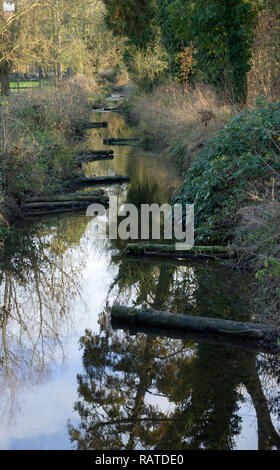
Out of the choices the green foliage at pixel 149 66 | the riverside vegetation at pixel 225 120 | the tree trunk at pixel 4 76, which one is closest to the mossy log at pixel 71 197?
the riverside vegetation at pixel 225 120

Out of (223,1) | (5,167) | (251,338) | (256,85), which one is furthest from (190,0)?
(251,338)

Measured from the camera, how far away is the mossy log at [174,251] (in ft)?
32.2

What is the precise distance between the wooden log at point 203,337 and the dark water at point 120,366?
41mm

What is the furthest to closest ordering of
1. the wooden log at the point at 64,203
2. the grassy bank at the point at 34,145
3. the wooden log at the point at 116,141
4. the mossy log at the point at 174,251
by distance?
the wooden log at the point at 116,141, the wooden log at the point at 64,203, the grassy bank at the point at 34,145, the mossy log at the point at 174,251

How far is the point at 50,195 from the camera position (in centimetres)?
1493

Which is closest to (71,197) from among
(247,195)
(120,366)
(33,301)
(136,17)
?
(247,195)

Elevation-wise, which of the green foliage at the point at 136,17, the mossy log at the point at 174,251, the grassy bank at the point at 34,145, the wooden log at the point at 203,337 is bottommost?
the wooden log at the point at 203,337

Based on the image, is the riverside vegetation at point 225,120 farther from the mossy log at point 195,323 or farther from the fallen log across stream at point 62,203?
the fallen log across stream at point 62,203

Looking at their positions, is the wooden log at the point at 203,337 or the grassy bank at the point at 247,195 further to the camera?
the grassy bank at the point at 247,195

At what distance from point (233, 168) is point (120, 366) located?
5153 mm

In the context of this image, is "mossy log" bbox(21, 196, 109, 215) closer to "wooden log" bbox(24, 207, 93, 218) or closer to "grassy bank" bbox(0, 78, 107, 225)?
"wooden log" bbox(24, 207, 93, 218)

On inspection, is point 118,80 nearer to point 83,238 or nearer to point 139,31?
point 139,31

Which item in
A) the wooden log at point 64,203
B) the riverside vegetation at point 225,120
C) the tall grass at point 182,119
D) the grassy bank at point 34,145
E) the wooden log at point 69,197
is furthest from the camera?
the tall grass at point 182,119

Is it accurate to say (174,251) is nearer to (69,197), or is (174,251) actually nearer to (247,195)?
(247,195)
